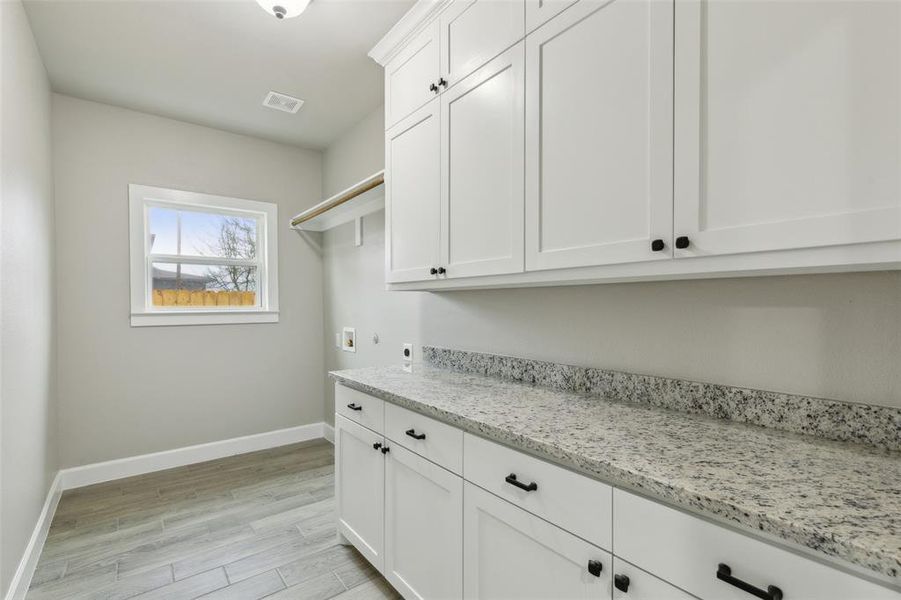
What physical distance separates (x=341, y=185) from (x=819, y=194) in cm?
326

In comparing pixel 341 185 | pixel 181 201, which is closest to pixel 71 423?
pixel 181 201

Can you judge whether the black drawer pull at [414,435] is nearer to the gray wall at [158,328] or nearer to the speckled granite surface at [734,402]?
the speckled granite surface at [734,402]

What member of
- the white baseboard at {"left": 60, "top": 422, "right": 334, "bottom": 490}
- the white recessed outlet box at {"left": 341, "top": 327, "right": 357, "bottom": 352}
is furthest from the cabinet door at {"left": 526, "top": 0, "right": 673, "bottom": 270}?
the white baseboard at {"left": 60, "top": 422, "right": 334, "bottom": 490}

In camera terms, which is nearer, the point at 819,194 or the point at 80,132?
the point at 819,194

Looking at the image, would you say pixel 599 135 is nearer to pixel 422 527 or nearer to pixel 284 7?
pixel 422 527

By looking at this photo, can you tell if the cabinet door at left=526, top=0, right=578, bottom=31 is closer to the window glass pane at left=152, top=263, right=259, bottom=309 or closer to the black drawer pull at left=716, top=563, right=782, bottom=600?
the black drawer pull at left=716, top=563, right=782, bottom=600

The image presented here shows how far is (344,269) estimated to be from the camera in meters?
3.50

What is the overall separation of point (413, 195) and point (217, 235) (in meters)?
2.29

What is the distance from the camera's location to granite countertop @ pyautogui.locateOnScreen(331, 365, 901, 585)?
666 millimetres

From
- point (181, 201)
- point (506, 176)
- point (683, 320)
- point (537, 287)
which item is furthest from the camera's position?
point (181, 201)

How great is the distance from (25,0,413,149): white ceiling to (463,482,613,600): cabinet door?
2.21 meters

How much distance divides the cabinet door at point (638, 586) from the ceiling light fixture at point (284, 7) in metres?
2.36

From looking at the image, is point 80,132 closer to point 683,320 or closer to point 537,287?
point 537,287

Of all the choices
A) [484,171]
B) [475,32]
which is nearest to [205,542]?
[484,171]
